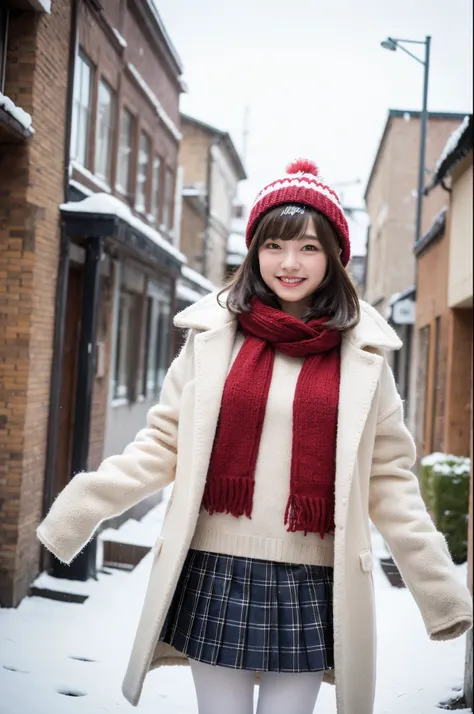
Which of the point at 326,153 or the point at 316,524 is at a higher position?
the point at 326,153

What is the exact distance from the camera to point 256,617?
6.38ft

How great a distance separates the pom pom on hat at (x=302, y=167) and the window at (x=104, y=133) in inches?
122

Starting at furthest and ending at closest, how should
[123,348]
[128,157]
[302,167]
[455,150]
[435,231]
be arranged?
[435,231], [123,348], [128,157], [455,150], [302,167]

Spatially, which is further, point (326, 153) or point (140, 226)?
point (140, 226)

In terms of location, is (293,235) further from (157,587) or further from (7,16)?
(7,16)

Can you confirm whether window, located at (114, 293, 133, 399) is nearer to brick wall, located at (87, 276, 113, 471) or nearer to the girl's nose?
brick wall, located at (87, 276, 113, 471)

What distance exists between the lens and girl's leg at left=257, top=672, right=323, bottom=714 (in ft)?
6.35

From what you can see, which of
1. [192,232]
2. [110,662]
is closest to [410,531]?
[110,662]

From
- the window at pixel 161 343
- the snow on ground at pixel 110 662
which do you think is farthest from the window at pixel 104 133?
the window at pixel 161 343

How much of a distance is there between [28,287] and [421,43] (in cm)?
224

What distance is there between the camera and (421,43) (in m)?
3.38

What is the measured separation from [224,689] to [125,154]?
5.61m

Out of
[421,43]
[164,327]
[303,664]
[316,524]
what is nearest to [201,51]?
[421,43]

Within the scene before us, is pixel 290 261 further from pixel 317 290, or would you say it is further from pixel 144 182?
pixel 144 182
